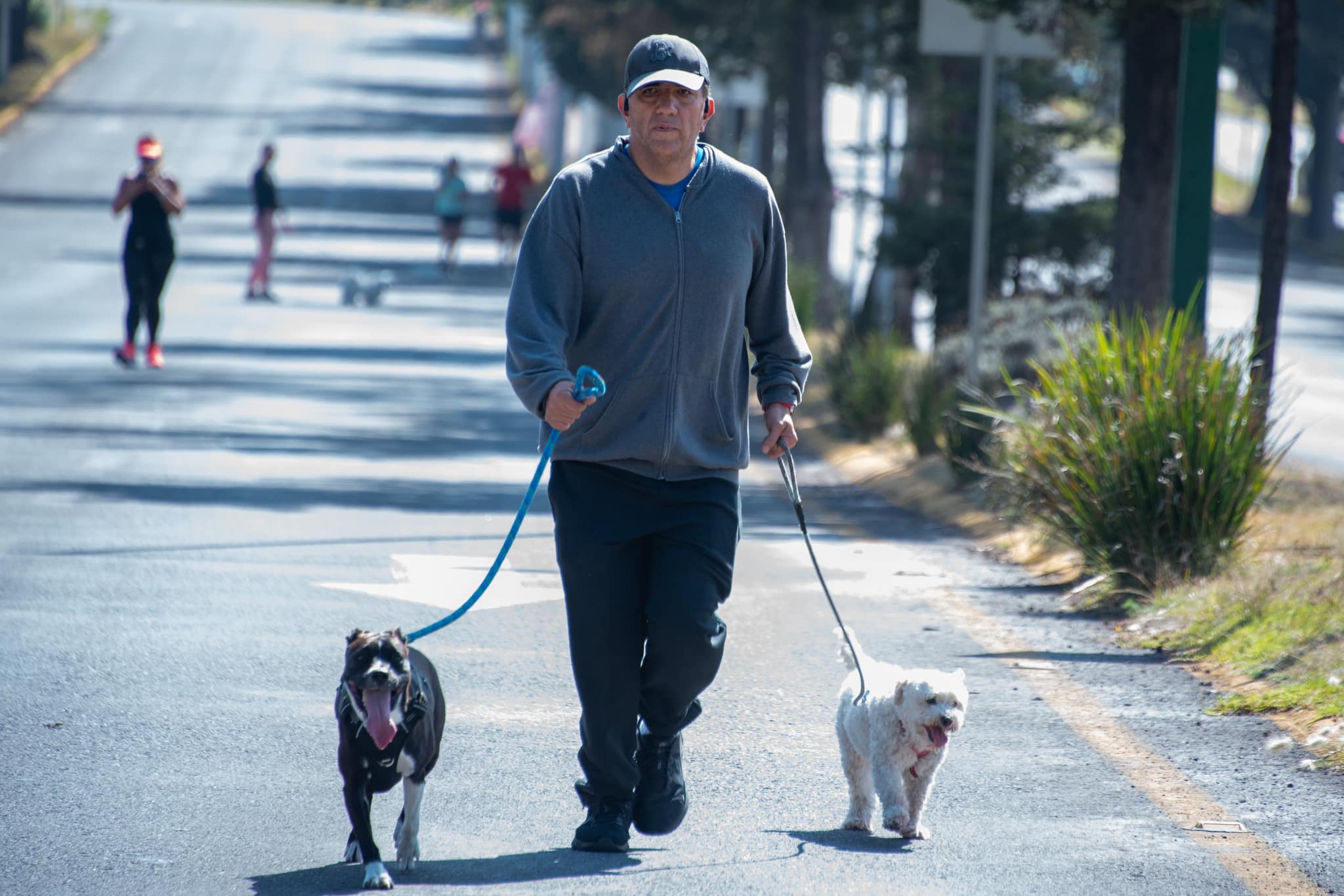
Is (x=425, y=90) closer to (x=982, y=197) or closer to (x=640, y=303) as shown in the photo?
(x=982, y=197)

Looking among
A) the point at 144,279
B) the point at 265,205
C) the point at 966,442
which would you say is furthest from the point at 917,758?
the point at 265,205

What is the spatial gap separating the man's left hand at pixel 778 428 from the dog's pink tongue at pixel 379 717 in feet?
3.87

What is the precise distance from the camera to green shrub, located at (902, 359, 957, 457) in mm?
13156

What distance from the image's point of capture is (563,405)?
458 cm

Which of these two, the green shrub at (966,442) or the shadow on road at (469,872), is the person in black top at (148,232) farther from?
the shadow on road at (469,872)

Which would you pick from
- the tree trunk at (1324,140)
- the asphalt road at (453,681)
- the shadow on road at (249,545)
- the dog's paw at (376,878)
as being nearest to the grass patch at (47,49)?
the tree trunk at (1324,140)

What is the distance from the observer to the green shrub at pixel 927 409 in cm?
1316

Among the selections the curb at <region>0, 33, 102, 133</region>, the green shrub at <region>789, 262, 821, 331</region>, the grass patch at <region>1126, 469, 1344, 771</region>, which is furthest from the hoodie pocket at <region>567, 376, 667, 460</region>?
the curb at <region>0, 33, 102, 133</region>

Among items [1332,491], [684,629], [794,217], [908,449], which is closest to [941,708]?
[684,629]

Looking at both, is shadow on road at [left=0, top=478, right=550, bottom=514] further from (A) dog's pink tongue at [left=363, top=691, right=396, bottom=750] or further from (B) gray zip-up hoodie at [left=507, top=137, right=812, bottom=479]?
(A) dog's pink tongue at [left=363, top=691, right=396, bottom=750]

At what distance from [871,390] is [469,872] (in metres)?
10.4

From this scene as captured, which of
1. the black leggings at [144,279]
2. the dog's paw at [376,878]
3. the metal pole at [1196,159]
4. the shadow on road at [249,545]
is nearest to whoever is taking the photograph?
the dog's paw at [376,878]

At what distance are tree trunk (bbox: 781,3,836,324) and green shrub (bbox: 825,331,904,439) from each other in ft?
31.2

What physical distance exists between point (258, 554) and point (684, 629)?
4.90m
